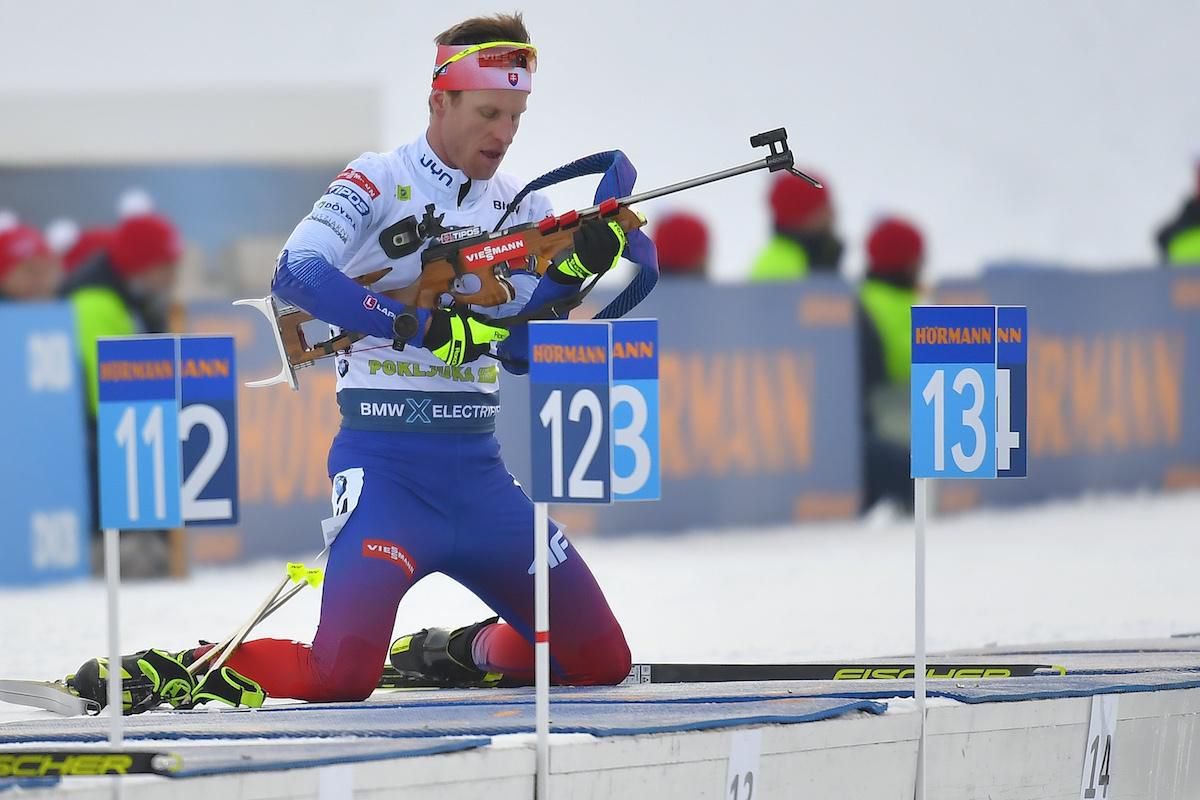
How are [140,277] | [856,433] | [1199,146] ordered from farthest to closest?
1. [1199,146]
2. [856,433]
3. [140,277]

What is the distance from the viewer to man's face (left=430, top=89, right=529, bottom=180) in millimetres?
4281

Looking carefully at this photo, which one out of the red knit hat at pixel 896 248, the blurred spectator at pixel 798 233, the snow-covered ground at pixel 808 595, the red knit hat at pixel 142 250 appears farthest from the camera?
the blurred spectator at pixel 798 233

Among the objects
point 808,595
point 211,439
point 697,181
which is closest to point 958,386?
point 697,181

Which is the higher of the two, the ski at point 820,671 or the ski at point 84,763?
the ski at point 84,763

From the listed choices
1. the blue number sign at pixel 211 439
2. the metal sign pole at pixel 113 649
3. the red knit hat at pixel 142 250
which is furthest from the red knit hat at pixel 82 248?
the metal sign pole at pixel 113 649

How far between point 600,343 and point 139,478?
30.7 inches

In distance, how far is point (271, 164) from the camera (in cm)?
1320

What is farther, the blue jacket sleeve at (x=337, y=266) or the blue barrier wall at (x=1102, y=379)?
the blue barrier wall at (x=1102, y=379)

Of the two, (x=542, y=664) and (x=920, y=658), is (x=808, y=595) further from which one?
(x=542, y=664)

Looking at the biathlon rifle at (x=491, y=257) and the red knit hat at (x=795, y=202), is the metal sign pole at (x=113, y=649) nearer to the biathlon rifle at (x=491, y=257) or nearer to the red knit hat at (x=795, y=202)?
the biathlon rifle at (x=491, y=257)

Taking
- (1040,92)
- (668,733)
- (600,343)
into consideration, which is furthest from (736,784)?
(1040,92)

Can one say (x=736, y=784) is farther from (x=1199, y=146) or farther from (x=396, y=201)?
(x=1199, y=146)

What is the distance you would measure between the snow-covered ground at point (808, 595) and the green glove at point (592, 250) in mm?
1786

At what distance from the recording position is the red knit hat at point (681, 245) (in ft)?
→ 33.6
